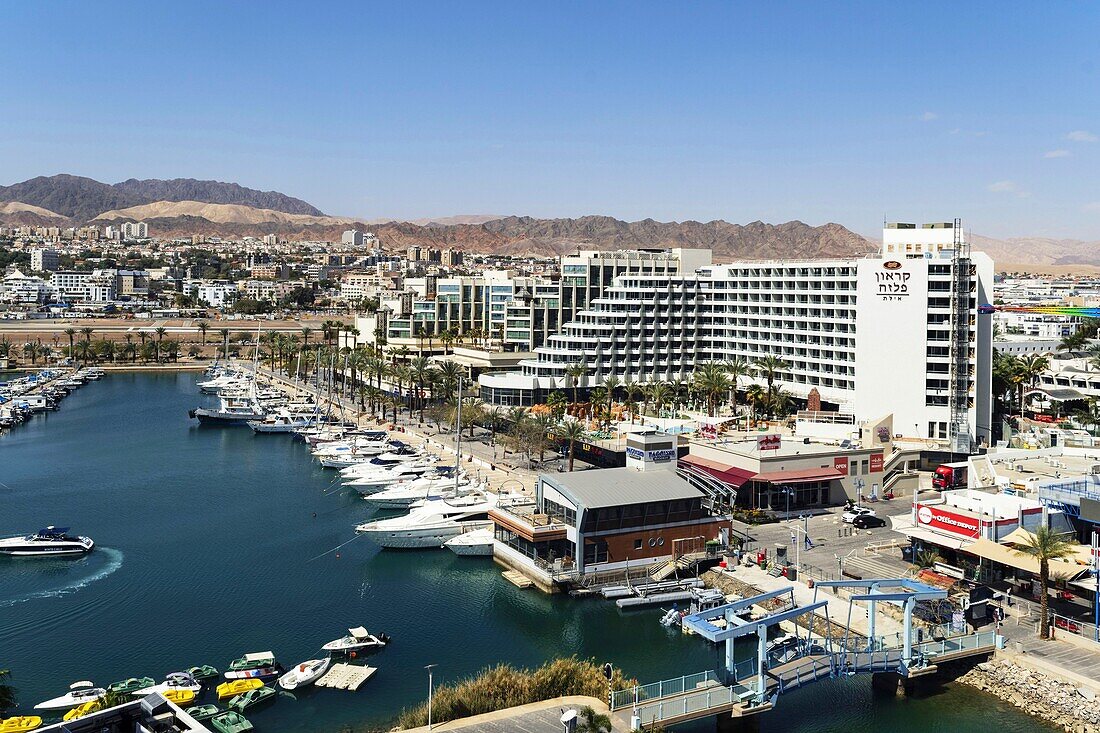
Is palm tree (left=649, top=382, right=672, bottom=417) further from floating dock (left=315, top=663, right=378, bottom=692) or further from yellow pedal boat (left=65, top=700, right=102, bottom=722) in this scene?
yellow pedal boat (left=65, top=700, right=102, bottom=722)

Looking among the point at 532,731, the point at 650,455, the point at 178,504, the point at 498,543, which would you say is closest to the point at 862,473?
the point at 650,455

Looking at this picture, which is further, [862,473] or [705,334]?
[705,334]

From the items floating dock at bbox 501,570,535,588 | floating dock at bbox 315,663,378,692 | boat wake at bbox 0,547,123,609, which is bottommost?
floating dock at bbox 315,663,378,692

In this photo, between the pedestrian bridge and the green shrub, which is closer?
the pedestrian bridge

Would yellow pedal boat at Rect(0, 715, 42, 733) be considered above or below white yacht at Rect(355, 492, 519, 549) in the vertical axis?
below

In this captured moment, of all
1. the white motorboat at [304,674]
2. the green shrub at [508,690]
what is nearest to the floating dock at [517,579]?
the white motorboat at [304,674]

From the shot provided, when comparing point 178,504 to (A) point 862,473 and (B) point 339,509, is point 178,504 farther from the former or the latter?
(A) point 862,473


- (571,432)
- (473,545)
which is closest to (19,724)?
(473,545)

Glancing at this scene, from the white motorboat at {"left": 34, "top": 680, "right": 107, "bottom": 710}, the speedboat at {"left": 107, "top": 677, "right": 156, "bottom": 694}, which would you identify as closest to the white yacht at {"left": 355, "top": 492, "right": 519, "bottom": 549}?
the speedboat at {"left": 107, "top": 677, "right": 156, "bottom": 694}
